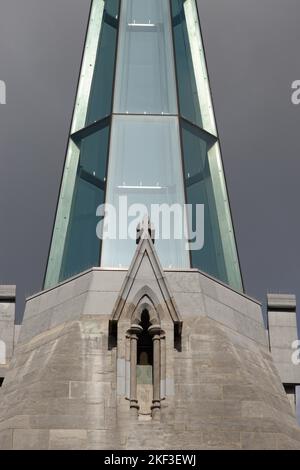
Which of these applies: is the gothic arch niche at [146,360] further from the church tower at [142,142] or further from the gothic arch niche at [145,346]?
the church tower at [142,142]

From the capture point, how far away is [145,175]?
143 ft

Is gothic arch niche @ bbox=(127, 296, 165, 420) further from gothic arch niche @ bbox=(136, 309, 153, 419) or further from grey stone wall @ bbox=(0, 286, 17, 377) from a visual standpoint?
grey stone wall @ bbox=(0, 286, 17, 377)

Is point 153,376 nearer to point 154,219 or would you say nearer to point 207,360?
point 207,360

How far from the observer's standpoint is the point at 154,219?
139 feet

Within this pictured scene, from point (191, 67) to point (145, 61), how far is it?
1465mm

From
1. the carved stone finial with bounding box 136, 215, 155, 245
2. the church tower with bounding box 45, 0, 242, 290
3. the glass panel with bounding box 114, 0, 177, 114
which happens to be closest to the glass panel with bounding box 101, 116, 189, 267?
the church tower with bounding box 45, 0, 242, 290

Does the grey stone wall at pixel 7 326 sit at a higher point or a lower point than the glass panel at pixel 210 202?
lower

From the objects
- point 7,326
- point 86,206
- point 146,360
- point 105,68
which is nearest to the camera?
point 146,360

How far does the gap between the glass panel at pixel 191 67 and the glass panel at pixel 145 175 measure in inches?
48.6

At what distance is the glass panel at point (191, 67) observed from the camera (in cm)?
4603

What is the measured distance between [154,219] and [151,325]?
5153 mm

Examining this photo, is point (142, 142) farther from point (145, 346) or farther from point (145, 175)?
point (145, 346)

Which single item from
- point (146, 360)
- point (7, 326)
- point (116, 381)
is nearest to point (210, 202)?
point (7, 326)

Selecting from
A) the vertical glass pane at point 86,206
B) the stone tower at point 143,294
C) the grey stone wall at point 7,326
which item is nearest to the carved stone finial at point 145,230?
the stone tower at point 143,294
